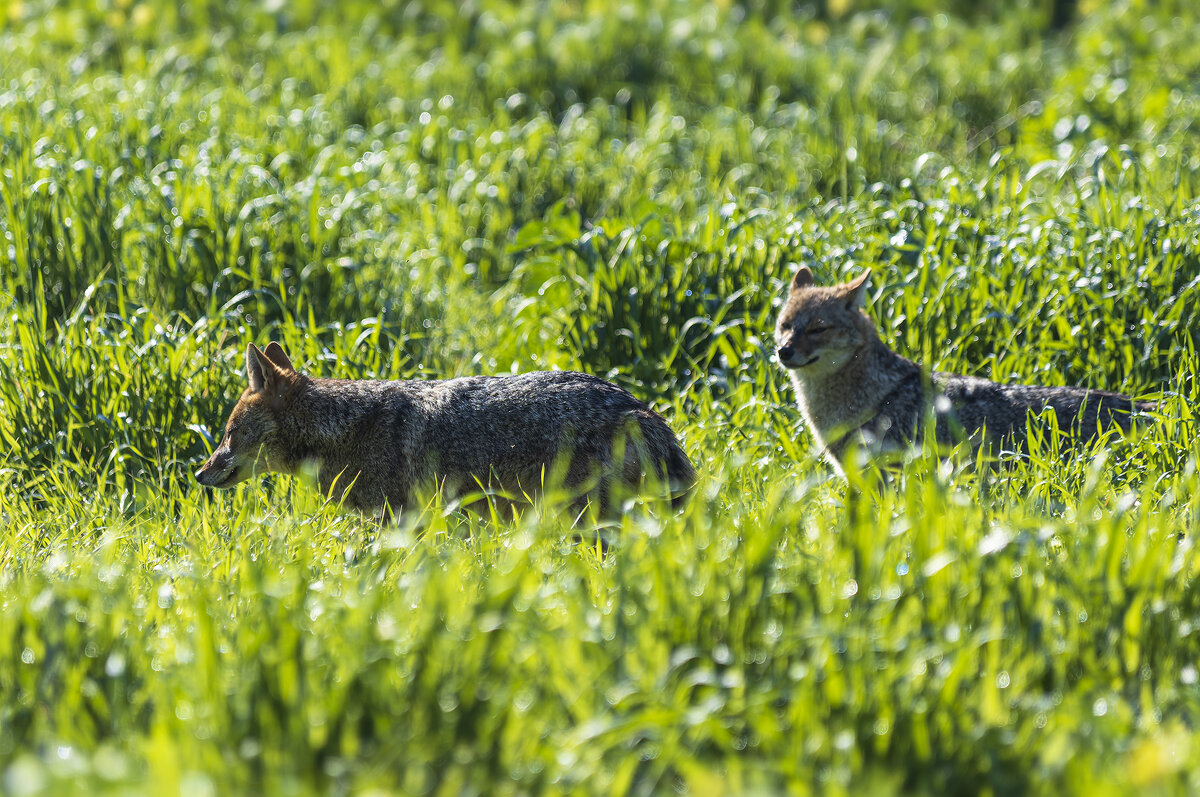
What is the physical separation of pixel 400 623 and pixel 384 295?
13.3 ft

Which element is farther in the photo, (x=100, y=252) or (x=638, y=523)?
(x=100, y=252)

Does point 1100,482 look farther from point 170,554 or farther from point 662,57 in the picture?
point 662,57

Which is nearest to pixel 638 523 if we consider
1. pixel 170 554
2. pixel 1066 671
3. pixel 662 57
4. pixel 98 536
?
pixel 1066 671

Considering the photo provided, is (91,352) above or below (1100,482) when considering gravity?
above

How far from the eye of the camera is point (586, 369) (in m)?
6.32

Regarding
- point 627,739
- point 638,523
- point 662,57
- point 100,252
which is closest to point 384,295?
point 100,252

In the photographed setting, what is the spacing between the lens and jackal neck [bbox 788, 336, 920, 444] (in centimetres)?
571

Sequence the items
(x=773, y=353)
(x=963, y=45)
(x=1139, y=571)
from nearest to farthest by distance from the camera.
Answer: (x=1139, y=571), (x=773, y=353), (x=963, y=45)

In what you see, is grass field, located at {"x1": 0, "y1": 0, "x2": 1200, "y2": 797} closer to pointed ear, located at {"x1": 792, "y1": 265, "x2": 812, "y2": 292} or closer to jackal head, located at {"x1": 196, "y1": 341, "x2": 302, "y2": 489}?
jackal head, located at {"x1": 196, "y1": 341, "x2": 302, "y2": 489}

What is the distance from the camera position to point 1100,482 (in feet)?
15.0

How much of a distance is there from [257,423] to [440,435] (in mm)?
838

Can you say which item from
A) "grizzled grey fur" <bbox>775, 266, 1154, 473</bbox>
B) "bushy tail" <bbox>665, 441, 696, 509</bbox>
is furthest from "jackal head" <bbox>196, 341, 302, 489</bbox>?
"grizzled grey fur" <bbox>775, 266, 1154, 473</bbox>

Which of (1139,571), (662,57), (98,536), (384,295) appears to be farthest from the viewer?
(662,57)

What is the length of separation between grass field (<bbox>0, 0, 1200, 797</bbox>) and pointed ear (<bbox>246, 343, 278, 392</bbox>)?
1.52 feet
